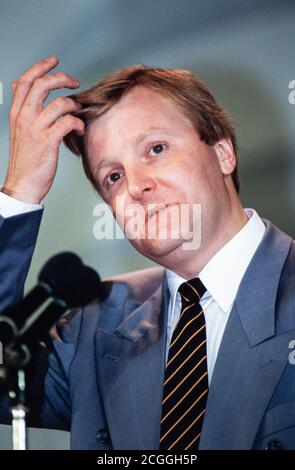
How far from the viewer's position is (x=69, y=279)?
133 centimetres

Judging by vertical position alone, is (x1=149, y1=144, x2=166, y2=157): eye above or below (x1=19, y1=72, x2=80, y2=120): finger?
below

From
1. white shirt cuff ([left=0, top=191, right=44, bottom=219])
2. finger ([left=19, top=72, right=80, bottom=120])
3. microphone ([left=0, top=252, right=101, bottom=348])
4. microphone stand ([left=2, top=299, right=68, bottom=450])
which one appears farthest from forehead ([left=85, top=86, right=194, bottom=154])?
microphone stand ([left=2, top=299, right=68, bottom=450])

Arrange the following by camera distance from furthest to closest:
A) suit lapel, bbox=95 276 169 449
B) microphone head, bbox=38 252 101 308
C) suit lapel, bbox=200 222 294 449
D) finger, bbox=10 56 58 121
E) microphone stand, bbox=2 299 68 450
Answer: finger, bbox=10 56 58 121, suit lapel, bbox=95 276 169 449, suit lapel, bbox=200 222 294 449, microphone head, bbox=38 252 101 308, microphone stand, bbox=2 299 68 450

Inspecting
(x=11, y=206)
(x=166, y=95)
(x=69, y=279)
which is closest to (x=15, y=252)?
(x=11, y=206)

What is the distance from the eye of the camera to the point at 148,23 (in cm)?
184

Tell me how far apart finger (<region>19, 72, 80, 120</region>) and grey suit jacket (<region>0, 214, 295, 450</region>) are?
22 centimetres

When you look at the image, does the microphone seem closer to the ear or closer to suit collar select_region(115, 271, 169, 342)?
suit collar select_region(115, 271, 169, 342)

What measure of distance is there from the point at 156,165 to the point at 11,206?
294mm

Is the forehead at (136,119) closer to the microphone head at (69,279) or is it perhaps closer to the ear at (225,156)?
the ear at (225,156)

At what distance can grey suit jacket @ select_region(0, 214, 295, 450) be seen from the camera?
1365 millimetres

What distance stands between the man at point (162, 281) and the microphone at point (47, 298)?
0.19 metres

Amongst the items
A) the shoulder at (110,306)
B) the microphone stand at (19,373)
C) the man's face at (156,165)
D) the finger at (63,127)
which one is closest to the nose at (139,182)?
the man's face at (156,165)

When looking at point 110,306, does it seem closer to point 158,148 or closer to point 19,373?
point 158,148

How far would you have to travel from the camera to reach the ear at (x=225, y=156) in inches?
65.3
